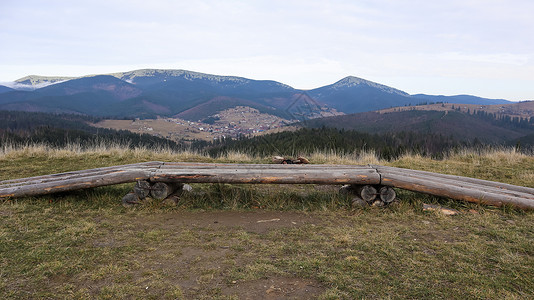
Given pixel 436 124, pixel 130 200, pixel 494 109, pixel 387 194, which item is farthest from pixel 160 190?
pixel 494 109

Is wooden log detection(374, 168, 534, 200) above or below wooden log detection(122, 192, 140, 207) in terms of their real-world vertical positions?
above

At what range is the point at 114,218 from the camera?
15.6ft

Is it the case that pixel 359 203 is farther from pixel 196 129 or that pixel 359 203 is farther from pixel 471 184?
pixel 196 129

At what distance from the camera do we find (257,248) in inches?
146

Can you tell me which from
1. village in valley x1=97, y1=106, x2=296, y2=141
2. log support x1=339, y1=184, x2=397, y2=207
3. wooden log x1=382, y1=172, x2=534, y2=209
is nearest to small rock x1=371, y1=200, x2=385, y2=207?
log support x1=339, y1=184, x2=397, y2=207

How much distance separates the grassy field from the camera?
2.80 m

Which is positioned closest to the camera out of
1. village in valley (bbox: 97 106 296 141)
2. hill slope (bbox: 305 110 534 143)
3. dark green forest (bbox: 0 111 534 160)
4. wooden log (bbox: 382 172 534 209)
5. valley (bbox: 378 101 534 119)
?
wooden log (bbox: 382 172 534 209)

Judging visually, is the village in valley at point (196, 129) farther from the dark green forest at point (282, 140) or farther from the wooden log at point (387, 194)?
the wooden log at point (387, 194)

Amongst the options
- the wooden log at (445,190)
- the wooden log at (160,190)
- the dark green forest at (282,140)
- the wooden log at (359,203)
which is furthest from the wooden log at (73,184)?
the dark green forest at (282,140)

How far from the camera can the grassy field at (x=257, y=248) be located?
9.19ft

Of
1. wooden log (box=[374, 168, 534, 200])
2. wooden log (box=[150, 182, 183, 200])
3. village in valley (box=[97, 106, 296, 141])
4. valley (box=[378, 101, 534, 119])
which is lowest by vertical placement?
village in valley (box=[97, 106, 296, 141])

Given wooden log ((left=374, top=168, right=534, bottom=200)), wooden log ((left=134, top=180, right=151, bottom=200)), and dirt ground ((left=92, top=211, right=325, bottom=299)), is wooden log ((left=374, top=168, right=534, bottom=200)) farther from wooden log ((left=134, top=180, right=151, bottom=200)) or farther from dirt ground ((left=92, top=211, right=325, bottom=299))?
wooden log ((left=134, top=180, right=151, bottom=200))

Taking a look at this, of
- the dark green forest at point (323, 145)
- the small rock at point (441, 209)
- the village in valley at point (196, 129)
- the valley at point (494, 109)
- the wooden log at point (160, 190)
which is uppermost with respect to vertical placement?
the valley at point (494, 109)

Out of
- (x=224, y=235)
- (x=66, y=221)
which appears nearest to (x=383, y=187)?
(x=224, y=235)
